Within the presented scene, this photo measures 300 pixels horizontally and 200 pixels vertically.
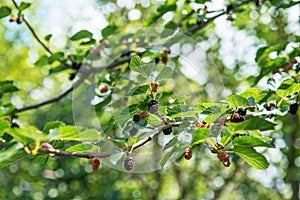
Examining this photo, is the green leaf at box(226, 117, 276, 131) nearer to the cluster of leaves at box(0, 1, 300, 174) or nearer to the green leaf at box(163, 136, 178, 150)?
the cluster of leaves at box(0, 1, 300, 174)

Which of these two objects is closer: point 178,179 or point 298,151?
point 298,151

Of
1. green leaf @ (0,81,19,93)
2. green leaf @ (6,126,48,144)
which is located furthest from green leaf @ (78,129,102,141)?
green leaf @ (0,81,19,93)

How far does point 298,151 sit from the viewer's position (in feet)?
14.8

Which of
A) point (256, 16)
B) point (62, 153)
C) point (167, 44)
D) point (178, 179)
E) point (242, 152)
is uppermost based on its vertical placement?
point (62, 153)

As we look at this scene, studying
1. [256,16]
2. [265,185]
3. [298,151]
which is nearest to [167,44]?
[298,151]

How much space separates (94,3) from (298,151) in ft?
9.78

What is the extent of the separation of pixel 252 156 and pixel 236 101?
0.43 ft

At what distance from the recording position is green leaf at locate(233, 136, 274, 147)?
3.13 ft

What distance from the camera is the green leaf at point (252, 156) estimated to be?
3.27 ft

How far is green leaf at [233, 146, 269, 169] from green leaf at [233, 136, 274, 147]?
0.05 ft

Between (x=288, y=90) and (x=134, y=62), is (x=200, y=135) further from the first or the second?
(x=288, y=90)

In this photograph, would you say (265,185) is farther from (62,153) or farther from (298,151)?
(62,153)

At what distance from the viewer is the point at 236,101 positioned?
1004 mm

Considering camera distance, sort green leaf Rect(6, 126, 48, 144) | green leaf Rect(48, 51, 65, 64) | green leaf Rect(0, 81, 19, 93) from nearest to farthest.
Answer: green leaf Rect(6, 126, 48, 144) → green leaf Rect(0, 81, 19, 93) → green leaf Rect(48, 51, 65, 64)
